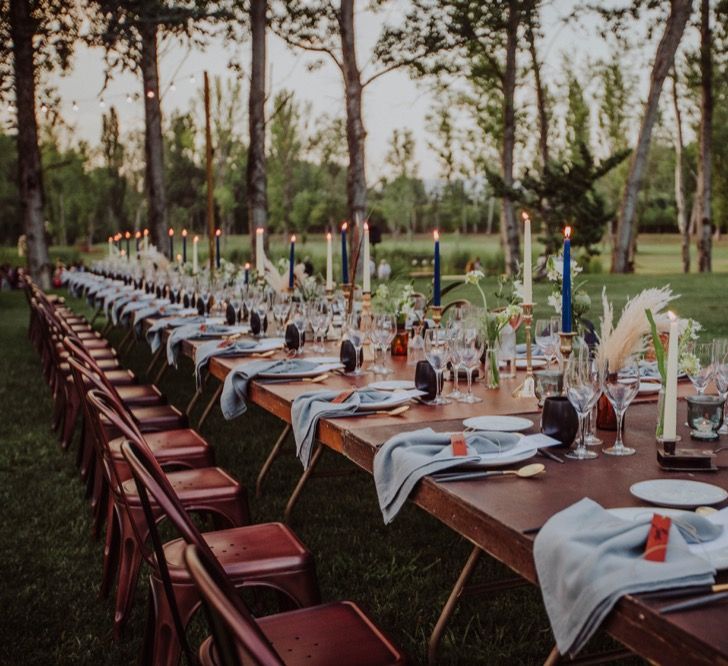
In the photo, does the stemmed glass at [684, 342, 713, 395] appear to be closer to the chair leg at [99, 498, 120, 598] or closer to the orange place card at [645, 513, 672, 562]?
the orange place card at [645, 513, 672, 562]

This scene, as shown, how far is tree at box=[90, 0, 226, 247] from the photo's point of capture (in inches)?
595

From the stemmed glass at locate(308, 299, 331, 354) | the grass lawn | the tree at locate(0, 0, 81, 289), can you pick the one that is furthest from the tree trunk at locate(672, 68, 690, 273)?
the stemmed glass at locate(308, 299, 331, 354)

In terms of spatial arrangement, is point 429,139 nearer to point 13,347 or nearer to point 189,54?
point 189,54

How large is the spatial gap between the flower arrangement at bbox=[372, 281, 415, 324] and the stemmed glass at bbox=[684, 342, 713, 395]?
5.27ft

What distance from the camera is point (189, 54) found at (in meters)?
16.4

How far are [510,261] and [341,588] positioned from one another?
800 inches

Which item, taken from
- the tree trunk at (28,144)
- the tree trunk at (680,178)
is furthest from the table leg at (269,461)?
the tree trunk at (680,178)

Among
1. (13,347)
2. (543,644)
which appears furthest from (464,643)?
(13,347)

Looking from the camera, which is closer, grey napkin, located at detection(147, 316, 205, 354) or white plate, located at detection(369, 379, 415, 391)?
white plate, located at detection(369, 379, 415, 391)

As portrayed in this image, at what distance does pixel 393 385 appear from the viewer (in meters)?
3.10

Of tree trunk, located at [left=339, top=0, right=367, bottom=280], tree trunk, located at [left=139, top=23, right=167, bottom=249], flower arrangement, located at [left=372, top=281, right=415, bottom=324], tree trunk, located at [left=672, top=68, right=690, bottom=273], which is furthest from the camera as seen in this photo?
tree trunk, located at [left=672, top=68, right=690, bottom=273]

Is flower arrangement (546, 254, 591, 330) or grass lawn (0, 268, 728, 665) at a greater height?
flower arrangement (546, 254, 591, 330)

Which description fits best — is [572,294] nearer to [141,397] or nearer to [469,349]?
[469,349]

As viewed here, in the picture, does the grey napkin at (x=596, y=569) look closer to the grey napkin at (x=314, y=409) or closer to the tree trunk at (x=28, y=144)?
the grey napkin at (x=314, y=409)
